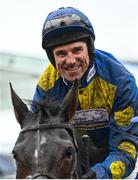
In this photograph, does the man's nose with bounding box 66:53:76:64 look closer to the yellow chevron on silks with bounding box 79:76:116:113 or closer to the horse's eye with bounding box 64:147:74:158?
the yellow chevron on silks with bounding box 79:76:116:113

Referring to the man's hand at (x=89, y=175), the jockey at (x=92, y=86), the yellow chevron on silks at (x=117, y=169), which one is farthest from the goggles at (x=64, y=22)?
the man's hand at (x=89, y=175)

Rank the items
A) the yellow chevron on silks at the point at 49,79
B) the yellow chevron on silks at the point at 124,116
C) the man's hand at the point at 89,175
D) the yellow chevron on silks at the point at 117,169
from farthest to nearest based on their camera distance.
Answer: the yellow chevron on silks at the point at 49,79 < the yellow chevron on silks at the point at 124,116 < the yellow chevron on silks at the point at 117,169 < the man's hand at the point at 89,175

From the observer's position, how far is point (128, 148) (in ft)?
15.3

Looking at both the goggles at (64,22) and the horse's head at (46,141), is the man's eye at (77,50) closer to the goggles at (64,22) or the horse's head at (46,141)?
the goggles at (64,22)

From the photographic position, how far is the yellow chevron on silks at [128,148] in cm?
467

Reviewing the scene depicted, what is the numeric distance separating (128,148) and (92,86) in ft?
1.72

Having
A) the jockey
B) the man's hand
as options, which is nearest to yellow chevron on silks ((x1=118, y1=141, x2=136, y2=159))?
the jockey

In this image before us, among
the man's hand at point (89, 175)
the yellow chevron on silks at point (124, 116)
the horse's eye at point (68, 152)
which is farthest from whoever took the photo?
the yellow chevron on silks at point (124, 116)

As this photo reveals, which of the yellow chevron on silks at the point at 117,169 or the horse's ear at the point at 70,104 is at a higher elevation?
the horse's ear at the point at 70,104

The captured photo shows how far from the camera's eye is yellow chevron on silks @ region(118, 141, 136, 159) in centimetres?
467

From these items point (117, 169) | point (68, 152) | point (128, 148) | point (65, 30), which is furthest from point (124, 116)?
point (68, 152)

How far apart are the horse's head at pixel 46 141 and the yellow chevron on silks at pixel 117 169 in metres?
0.51

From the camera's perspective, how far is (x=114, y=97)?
15.8 feet

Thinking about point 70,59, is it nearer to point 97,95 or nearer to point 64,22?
point 64,22
